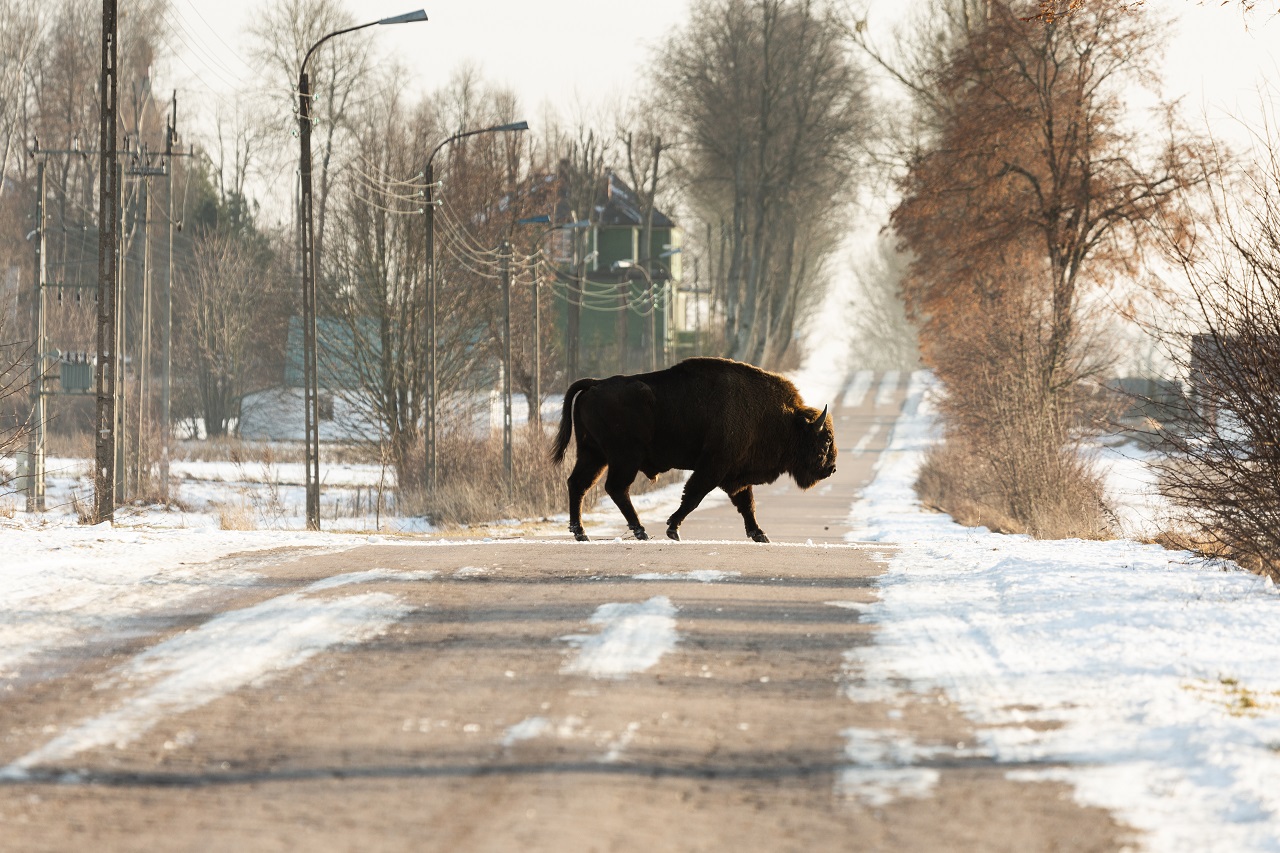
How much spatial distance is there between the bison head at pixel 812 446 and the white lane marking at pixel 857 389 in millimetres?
68106

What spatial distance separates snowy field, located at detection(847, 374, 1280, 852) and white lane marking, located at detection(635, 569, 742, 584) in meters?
1.08

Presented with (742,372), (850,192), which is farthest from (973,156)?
(850,192)

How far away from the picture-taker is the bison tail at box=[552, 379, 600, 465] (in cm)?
1673

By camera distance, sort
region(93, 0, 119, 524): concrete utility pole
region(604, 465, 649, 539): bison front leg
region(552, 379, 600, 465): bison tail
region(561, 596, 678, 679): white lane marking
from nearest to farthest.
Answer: region(561, 596, 678, 679): white lane marking, region(552, 379, 600, 465): bison tail, region(604, 465, 649, 539): bison front leg, region(93, 0, 119, 524): concrete utility pole

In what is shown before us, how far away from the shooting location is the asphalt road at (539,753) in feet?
15.2

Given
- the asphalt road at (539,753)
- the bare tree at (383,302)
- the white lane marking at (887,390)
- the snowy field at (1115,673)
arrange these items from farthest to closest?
the white lane marking at (887,390), the bare tree at (383,302), the snowy field at (1115,673), the asphalt road at (539,753)

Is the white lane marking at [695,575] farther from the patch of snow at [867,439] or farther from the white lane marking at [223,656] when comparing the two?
the patch of snow at [867,439]

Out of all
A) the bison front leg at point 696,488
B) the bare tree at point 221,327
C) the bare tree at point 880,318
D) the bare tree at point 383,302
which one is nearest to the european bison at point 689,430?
the bison front leg at point 696,488

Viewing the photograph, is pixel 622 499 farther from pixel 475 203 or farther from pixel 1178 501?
pixel 475 203

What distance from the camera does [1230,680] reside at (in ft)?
22.2

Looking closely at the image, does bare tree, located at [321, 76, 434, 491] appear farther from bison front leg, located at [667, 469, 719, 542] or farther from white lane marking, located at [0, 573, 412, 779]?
white lane marking, located at [0, 573, 412, 779]

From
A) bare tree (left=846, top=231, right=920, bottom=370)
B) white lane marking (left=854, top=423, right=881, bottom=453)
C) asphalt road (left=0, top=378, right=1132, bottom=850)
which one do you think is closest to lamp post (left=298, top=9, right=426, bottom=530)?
asphalt road (left=0, top=378, right=1132, bottom=850)

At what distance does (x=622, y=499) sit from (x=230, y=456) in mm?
37501

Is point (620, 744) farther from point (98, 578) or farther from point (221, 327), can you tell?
point (221, 327)
